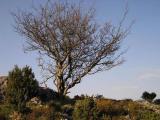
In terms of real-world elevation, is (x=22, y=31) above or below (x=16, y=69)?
above

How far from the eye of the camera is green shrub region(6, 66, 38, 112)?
19.3 meters

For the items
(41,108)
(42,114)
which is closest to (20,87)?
(41,108)

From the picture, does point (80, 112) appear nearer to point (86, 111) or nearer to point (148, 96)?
point (86, 111)

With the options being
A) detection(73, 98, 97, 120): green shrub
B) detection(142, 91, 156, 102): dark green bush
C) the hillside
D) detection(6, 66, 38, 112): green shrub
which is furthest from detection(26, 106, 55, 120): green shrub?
detection(142, 91, 156, 102): dark green bush

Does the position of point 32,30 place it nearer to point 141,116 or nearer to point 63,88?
point 63,88

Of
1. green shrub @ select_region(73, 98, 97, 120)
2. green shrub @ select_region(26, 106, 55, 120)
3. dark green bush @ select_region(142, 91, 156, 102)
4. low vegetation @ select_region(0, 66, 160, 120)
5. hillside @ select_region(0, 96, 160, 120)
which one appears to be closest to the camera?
green shrub @ select_region(73, 98, 97, 120)

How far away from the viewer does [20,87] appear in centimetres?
2034

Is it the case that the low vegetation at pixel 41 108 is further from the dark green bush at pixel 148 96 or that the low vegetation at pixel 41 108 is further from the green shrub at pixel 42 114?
the dark green bush at pixel 148 96

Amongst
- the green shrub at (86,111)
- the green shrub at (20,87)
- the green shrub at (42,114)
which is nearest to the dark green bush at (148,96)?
the green shrub at (20,87)

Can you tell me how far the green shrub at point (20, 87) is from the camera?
19.3 m

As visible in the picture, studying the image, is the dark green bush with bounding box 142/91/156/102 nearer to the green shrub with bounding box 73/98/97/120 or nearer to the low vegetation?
the low vegetation

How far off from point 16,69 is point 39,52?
671 centimetres

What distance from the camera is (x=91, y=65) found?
27.5 meters

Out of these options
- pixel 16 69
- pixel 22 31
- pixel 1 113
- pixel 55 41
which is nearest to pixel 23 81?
pixel 16 69
